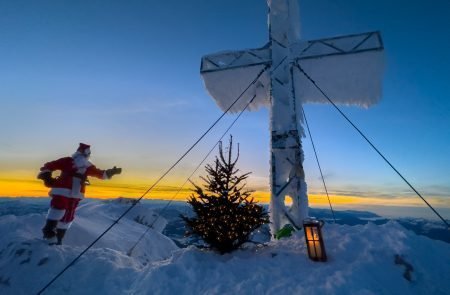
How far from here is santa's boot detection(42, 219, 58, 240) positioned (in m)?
6.20

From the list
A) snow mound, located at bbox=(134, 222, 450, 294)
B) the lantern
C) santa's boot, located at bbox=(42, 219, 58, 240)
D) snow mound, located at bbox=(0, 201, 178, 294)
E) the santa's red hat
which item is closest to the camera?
snow mound, located at bbox=(134, 222, 450, 294)

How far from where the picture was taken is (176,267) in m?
5.20

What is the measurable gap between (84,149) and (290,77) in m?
5.91

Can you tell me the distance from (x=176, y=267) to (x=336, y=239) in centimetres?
A: 319

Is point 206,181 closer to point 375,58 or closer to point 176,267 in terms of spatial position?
point 176,267

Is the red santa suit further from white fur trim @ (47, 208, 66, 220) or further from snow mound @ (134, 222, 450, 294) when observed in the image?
snow mound @ (134, 222, 450, 294)

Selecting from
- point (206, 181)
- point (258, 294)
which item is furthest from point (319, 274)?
point (206, 181)

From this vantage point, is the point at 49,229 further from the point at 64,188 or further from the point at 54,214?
the point at 64,188

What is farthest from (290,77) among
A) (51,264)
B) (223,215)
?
(51,264)

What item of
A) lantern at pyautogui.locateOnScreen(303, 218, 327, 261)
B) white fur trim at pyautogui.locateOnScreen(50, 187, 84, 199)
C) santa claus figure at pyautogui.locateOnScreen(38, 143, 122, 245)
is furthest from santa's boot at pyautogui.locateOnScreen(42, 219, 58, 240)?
lantern at pyautogui.locateOnScreen(303, 218, 327, 261)

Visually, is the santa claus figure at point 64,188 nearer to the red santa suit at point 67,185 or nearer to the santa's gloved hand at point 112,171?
the red santa suit at point 67,185

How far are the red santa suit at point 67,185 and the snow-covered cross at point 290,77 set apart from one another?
4.74 m

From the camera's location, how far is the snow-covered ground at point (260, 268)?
169 inches

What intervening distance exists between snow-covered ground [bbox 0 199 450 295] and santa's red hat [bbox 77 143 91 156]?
7.09ft
